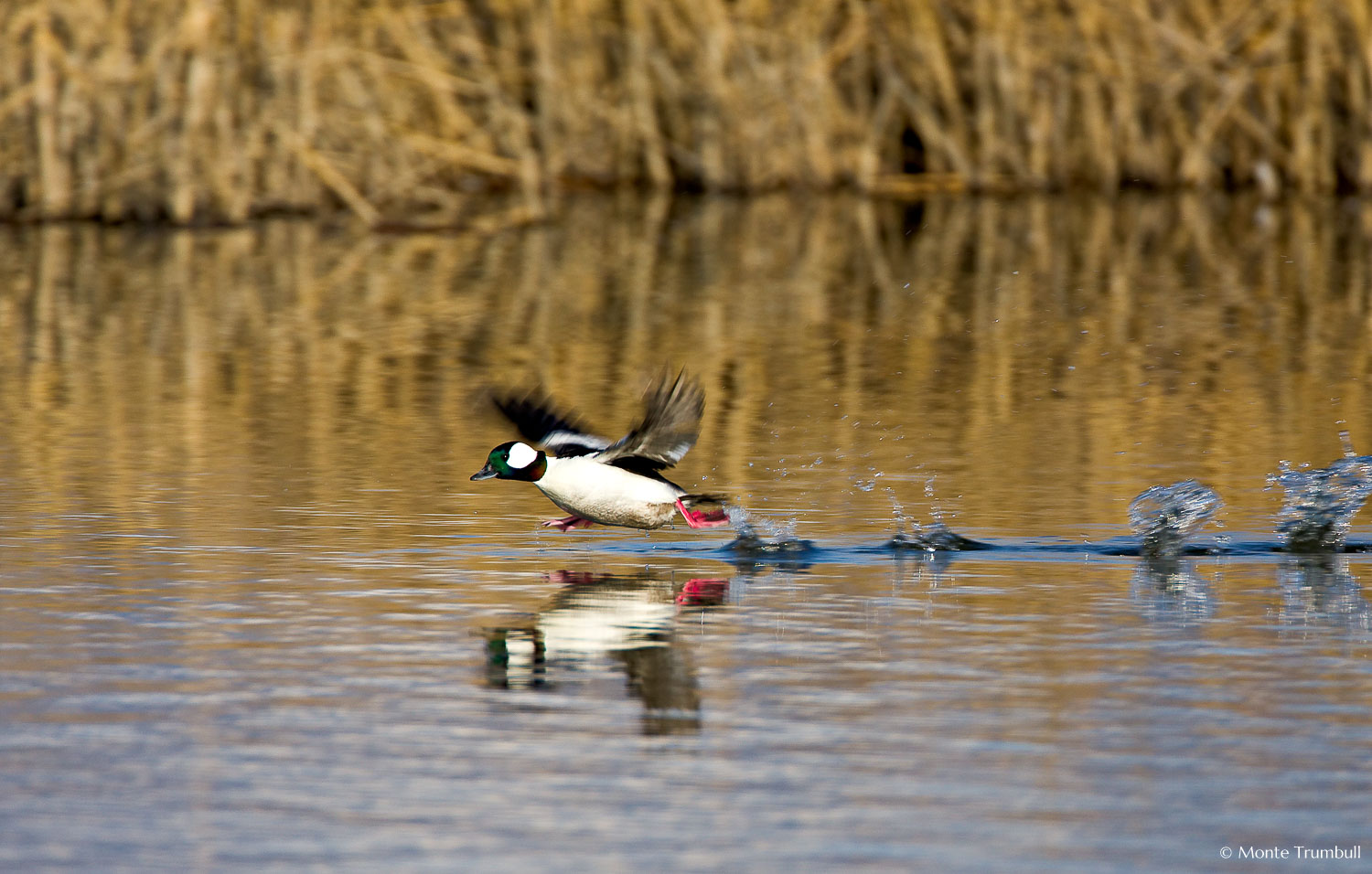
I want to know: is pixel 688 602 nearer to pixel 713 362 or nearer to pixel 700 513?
pixel 700 513

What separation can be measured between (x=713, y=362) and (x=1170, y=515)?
5.30m

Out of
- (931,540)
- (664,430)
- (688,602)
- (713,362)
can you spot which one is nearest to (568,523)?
(664,430)

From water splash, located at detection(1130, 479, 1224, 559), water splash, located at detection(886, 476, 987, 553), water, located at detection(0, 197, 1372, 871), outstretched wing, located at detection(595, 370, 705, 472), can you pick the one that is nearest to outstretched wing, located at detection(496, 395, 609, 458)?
outstretched wing, located at detection(595, 370, 705, 472)

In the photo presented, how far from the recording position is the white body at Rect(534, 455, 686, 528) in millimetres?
7613

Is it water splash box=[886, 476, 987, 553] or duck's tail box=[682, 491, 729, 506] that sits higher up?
duck's tail box=[682, 491, 729, 506]

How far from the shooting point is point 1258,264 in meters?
18.8

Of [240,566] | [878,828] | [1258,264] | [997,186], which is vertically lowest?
[878,828]

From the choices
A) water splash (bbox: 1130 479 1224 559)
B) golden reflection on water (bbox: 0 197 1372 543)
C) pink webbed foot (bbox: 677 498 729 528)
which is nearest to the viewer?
water splash (bbox: 1130 479 1224 559)

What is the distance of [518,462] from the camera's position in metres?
7.77

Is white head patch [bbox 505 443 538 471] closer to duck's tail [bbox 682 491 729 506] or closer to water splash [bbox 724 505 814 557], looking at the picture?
duck's tail [bbox 682 491 729 506]

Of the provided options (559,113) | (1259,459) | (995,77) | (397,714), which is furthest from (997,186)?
(397,714)

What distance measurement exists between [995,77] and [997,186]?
1409mm

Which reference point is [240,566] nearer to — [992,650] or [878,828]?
[992,650]

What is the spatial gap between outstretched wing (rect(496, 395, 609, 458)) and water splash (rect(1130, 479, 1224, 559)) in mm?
1795
